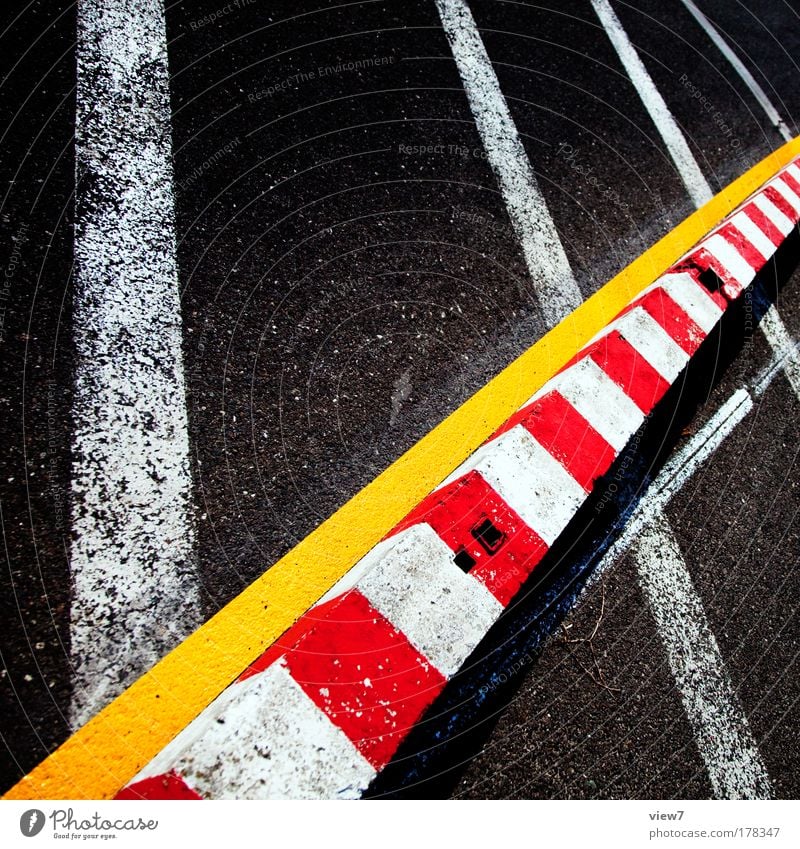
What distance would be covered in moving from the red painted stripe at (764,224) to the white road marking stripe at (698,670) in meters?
1.99

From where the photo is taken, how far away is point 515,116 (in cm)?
342

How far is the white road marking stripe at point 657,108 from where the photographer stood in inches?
151

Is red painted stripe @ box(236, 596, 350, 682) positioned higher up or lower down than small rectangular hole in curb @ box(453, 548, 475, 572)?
higher up

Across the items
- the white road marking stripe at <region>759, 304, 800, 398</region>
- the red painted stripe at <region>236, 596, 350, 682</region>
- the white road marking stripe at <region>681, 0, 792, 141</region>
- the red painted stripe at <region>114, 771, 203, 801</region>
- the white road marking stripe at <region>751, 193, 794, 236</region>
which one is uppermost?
the white road marking stripe at <region>681, 0, 792, 141</region>

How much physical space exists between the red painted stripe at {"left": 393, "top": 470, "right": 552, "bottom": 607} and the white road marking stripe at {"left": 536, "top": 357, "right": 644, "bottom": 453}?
591mm

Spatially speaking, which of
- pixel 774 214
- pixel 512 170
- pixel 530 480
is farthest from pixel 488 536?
pixel 774 214

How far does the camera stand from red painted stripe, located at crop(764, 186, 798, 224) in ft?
11.7

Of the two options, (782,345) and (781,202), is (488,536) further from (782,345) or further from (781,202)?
(781,202)

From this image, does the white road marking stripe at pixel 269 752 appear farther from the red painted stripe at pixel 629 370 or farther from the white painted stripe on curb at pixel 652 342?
the white painted stripe on curb at pixel 652 342

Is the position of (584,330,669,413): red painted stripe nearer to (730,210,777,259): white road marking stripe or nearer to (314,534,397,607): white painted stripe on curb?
(314,534,397,607): white painted stripe on curb

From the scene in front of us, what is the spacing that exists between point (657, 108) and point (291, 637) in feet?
13.6

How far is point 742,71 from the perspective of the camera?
4.78 m

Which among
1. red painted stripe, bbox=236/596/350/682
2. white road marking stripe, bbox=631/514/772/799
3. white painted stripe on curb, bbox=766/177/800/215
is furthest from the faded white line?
white painted stripe on curb, bbox=766/177/800/215
